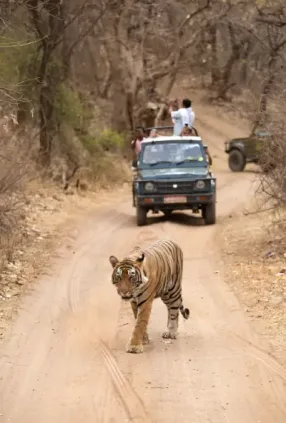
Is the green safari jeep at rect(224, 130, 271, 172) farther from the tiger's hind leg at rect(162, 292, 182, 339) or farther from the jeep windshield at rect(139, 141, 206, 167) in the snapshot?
the tiger's hind leg at rect(162, 292, 182, 339)

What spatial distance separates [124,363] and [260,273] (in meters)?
4.88

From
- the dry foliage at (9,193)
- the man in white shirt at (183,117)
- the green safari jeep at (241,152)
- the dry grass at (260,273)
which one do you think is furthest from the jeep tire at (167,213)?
the green safari jeep at (241,152)

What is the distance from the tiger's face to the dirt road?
683 mm

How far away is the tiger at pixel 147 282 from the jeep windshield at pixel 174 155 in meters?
9.42

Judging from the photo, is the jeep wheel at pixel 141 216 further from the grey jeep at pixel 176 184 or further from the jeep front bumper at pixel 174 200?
the jeep front bumper at pixel 174 200

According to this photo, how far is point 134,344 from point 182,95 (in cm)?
3827

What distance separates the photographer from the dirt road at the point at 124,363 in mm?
6859

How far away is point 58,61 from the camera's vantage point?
24.8 meters

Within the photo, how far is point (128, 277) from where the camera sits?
8258 millimetres

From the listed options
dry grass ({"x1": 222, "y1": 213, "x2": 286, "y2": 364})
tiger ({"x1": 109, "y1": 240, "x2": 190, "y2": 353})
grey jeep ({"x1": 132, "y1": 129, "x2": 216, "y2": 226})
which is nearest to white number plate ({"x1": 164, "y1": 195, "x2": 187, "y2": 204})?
grey jeep ({"x1": 132, "y1": 129, "x2": 216, "y2": 226})

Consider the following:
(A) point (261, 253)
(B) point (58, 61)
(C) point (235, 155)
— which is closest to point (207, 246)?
(A) point (261, 253)

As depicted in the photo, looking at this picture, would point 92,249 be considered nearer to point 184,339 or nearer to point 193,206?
point 193,206

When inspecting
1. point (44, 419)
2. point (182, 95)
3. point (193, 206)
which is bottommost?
point (182, 95)

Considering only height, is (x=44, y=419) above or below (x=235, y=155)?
above
